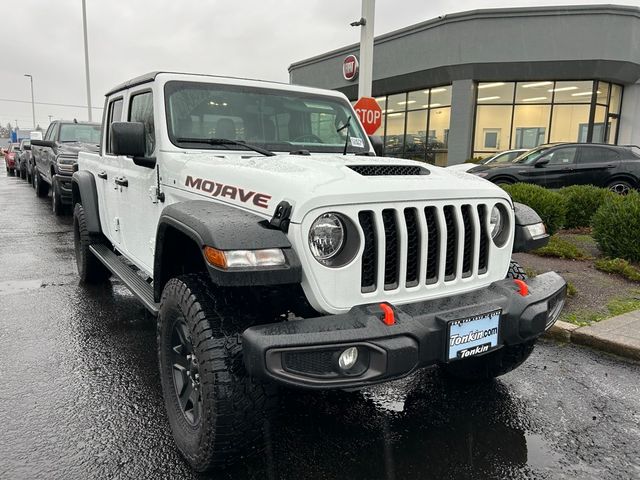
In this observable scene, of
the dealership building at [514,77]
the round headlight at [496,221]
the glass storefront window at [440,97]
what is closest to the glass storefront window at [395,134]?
the dealership building at [514,77]

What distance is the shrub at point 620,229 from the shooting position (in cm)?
625

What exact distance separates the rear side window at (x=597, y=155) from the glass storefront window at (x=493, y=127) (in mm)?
9230

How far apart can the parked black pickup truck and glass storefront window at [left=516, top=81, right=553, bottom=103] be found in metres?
16.4

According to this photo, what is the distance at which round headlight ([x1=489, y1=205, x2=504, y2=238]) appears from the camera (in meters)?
2.84

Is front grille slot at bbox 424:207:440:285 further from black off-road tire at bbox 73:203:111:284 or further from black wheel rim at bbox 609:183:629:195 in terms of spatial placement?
black wheel rim at bbox 609:183:629:195

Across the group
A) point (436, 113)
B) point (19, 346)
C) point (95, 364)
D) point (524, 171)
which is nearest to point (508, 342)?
point (95, 364)

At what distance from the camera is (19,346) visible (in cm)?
401

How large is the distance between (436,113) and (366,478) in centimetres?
2179

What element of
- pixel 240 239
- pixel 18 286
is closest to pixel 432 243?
pixel 240 239

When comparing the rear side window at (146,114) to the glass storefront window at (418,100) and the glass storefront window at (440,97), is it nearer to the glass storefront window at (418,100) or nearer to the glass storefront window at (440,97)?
the glass storefront window at (440,97)

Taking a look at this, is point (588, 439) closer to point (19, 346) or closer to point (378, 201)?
point (378, 201)

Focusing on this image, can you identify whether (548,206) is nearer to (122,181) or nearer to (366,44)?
(366,44)

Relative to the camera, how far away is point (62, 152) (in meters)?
10.2

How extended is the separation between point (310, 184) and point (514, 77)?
2066cm
